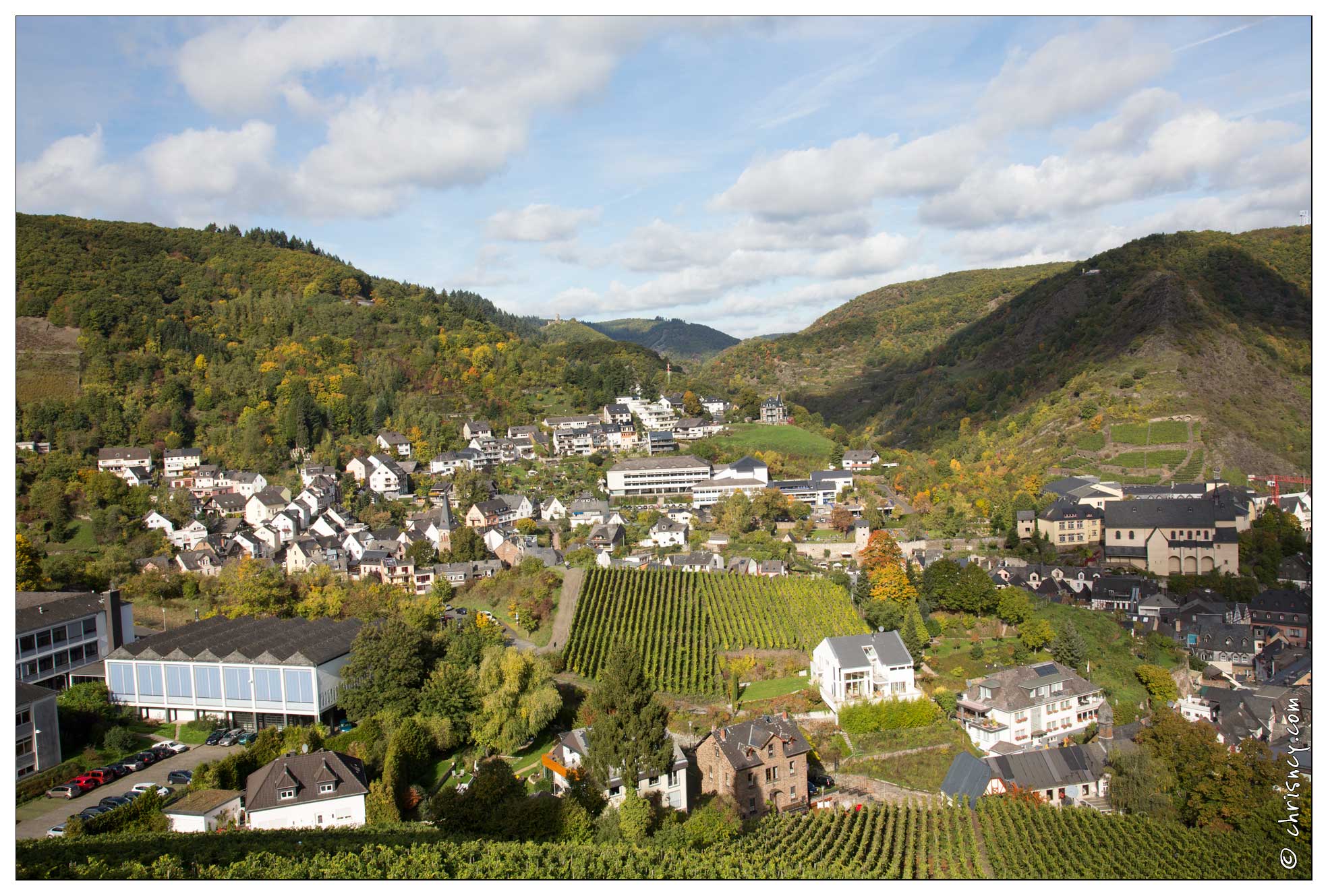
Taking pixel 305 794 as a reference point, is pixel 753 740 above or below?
below

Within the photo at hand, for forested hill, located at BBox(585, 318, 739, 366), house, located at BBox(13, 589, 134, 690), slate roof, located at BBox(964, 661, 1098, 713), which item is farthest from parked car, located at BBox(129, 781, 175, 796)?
forested hill, located at BBox(585, 318, 739, 366)

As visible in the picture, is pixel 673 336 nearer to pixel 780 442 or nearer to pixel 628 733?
pixel 780 442

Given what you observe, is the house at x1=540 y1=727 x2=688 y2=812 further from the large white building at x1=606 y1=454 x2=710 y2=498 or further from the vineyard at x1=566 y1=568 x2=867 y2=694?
the large white building at x1=606 y1=454 x2=710 y2=498

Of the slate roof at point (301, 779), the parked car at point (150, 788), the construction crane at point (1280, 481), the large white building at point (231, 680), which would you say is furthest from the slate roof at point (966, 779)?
the construction crane at point (1280, 481)

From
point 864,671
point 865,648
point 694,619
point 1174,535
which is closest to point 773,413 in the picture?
point 1174,535

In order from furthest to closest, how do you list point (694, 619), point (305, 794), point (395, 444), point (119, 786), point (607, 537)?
1. point (395, 444)
2. point (607, 537)
3. point (694, 619)
4. point (119, 786)
5. point (305, 794)

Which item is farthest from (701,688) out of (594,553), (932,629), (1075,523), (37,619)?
(1075,523)

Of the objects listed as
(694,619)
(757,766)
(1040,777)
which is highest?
(694,619)
